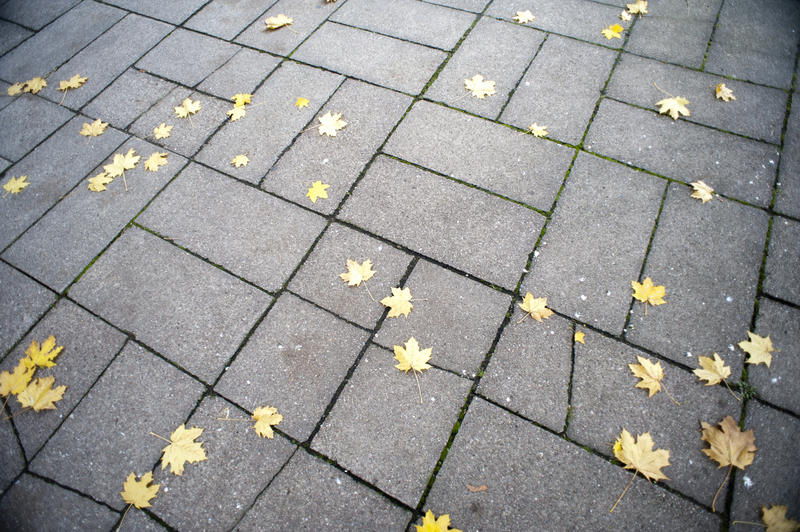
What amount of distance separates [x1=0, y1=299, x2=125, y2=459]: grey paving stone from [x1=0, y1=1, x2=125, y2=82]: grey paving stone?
253 cm

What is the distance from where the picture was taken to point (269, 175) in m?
2.84

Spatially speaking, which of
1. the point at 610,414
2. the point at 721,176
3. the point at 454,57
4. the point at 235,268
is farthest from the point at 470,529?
the point at 454,57

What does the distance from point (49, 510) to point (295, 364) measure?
1227 millimetres

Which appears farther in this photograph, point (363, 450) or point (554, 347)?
point (554, 347)

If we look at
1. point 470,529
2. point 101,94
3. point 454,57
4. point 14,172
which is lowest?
point 470,529

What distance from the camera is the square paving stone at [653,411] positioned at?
186 centimetres

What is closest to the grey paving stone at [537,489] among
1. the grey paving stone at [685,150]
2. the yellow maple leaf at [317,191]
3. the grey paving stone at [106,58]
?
the yellow maple leaf at [317,191]

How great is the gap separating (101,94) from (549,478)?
13.5 feet

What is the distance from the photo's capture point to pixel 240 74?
11.2 ft

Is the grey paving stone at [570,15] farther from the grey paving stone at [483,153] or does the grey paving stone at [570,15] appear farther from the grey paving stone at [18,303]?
the grey paving stone at [18,303]

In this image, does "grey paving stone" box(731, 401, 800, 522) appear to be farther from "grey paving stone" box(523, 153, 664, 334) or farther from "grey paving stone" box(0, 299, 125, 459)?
"grey paving stone" box(0, 299, 125, 459)

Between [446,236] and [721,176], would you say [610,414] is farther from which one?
[721,176]

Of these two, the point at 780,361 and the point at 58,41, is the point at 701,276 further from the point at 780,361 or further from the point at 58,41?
the point at 58,41

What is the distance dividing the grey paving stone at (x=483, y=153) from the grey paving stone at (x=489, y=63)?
0.49 feet
